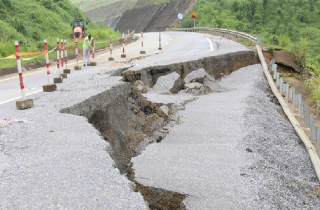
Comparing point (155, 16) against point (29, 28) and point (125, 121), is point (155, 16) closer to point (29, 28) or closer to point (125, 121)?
point (29, 28)

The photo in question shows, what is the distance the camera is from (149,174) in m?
4.70

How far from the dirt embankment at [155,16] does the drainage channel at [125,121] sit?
129 ft

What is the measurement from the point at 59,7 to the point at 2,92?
22.4 metres

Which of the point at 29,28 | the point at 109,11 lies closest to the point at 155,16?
the point at 109,11

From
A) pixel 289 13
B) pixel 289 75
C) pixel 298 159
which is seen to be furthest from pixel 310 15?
pixel 298 159

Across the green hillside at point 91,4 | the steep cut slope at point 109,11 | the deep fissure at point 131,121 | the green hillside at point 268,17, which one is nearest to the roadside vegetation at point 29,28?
the deep fissure at point 131,121

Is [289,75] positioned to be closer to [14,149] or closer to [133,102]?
[133,102]

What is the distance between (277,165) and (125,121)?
325 cm

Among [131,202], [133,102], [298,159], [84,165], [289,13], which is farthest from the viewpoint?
[289,13]

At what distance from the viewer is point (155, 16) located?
50.3m

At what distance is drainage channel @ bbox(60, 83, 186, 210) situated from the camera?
5.43m

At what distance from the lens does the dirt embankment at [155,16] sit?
47.4 m

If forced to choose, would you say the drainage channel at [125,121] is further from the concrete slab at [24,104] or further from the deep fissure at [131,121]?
the concrete slab at [24,104]

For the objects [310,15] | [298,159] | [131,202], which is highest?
[310,15]
